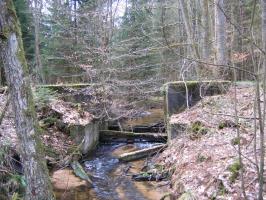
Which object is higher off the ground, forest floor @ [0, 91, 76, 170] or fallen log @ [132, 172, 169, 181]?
forest floor @ [0, 91, 76, 170]

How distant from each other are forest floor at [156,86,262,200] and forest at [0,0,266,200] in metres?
0.03

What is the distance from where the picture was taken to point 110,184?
336 inches

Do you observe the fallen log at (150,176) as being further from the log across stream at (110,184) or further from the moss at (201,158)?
the moss at (201,158)

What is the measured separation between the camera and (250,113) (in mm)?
7574

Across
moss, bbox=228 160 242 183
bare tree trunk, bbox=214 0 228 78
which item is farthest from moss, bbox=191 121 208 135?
bare tree trunk, bbox=214 0 228 78

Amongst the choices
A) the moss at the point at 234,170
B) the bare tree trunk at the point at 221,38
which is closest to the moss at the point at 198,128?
the moss at the point at 234,170

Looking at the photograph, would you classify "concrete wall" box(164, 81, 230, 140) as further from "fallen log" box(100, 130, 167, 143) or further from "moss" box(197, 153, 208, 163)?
"moss" box(197, 153, 208, 163)

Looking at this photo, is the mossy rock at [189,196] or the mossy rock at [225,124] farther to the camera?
the mossy rock at [225,124]

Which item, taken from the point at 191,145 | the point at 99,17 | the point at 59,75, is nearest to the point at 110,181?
the point at 191,145

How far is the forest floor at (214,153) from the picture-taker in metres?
5.32

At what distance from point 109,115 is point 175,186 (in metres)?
7.34

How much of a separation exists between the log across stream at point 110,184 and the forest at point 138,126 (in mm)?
28

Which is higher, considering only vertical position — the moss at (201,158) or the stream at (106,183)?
the moss at (201,158)

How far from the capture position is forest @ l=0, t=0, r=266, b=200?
16.5ft
